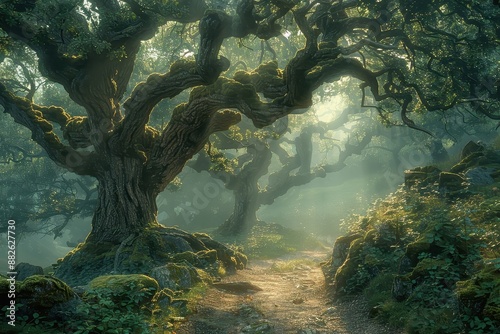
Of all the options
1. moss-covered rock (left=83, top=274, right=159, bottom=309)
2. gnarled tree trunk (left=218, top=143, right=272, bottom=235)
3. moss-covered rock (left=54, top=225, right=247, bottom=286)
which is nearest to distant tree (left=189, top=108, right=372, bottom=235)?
gnarled tree trunk (left=218, top=143, right=272, bottom=235)

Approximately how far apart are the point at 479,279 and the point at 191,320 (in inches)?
204

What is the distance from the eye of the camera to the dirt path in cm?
716

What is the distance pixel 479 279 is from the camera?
18.4 ft

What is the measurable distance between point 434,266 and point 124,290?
18.8 ft

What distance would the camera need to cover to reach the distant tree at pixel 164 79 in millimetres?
11531

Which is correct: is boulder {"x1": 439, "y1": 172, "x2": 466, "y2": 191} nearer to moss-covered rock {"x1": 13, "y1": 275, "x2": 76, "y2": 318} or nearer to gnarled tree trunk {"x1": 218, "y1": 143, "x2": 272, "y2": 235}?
moss-covered rock {"x1": 13, "y1": 275, "x2": 76, "y2": 318}

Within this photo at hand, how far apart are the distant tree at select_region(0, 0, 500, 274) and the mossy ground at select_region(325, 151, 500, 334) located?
3904 mm

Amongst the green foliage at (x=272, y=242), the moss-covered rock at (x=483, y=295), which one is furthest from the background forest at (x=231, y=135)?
the green foliage at (x=272, y=242)

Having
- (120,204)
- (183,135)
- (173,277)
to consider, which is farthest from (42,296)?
(183,135)

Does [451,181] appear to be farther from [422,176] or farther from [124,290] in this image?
[124,290]

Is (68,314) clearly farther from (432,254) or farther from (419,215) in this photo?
(419,215)

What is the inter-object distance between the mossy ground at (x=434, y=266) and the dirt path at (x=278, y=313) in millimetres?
472

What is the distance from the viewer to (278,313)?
8.50 m

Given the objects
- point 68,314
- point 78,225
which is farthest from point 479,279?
point 78,225
